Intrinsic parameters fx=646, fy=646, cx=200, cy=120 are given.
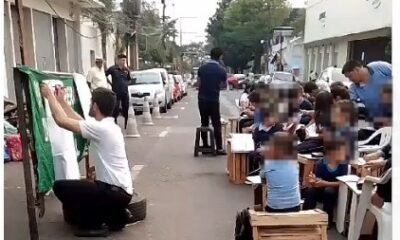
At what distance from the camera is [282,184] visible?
4.56 m

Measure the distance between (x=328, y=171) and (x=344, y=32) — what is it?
73.5 ft

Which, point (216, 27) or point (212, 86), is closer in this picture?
point (212, 86)

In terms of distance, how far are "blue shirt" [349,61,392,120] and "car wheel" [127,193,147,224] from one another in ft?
7.61

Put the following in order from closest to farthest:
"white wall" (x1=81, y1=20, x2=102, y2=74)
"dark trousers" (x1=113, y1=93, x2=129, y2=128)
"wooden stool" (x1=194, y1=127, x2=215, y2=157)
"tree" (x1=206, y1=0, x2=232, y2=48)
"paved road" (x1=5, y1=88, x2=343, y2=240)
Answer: "paved road" (x1=5, y1=88, x2=343, y2=240) < "wooden stool" (x1=194, y1=127, x2=215, y2=157) < "dark trousers" (x1=113, y1=93, x2=129, y2=128) < "white wall" (x1=81, y1=20, x2=102, y2=74) < "tree" (x1=206, y1=0, x2=232, y2=48)

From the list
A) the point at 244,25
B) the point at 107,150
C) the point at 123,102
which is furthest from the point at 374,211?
the point at 244,25

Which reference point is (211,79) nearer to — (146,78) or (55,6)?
(55,6)

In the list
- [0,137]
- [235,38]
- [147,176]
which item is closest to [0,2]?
[0,137]

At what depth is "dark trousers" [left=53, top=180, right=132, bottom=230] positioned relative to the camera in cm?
574

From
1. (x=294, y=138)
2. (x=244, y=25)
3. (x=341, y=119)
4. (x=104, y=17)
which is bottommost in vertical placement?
(x=294, y=138)

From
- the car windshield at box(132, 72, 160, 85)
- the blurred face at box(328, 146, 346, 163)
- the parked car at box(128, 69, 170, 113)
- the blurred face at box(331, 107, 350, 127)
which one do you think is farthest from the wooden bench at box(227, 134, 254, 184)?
the car windshield at box(132, 72, 160, 85)

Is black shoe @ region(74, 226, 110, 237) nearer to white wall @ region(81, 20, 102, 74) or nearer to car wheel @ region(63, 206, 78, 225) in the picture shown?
car wheel @ region(63, 206, 78, 225)

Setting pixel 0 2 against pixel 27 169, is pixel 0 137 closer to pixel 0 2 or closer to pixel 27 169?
pixel 0 2

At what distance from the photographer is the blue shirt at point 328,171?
5418mm

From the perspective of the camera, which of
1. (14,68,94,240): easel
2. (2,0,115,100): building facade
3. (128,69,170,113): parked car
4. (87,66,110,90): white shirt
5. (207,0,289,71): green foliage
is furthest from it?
(207,0,289,71): green foliage
